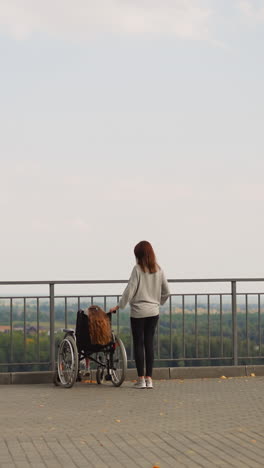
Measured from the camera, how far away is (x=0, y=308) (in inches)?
556

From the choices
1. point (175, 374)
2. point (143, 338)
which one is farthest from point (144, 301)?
point (175, 374)

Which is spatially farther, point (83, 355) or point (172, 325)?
point (172, 325)

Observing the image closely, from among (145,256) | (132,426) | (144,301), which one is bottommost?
(132,426)

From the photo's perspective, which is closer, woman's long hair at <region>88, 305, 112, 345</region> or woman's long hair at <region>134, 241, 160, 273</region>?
woman's long hair at <region>88, 305, 112, 345</region>

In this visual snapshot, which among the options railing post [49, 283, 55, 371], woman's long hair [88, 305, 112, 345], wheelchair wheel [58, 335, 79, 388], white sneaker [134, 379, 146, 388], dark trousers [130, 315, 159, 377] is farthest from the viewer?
railing post [49, 283, 55, 371]

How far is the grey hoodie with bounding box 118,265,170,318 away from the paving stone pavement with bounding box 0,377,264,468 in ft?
3.42

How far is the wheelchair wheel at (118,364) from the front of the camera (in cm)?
1323

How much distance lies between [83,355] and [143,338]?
839 millimetres

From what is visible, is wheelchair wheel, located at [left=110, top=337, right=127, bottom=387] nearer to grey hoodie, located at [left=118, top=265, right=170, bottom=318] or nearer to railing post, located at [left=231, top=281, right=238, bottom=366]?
grey hoodie, located at [left=118, top=265, right=170, bottom=318]

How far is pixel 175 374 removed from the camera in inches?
587

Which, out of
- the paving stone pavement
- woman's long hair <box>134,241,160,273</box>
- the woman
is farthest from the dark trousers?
woman's long hair <box>134,241,160,273</box>

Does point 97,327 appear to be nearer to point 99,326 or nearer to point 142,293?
point 99,326

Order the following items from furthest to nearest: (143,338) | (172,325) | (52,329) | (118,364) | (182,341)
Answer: (182,341), (172,325), (52,329), (143,338), (118,364)

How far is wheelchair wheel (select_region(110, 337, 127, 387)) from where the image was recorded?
1323cm
